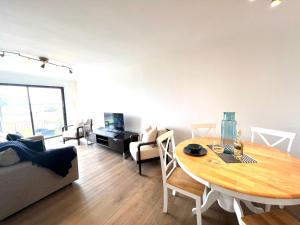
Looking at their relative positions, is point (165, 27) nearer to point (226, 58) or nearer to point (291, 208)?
point (226, 58)

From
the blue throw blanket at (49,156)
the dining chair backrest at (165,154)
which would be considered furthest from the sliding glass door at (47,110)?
the dining chair backrest at (165,154)

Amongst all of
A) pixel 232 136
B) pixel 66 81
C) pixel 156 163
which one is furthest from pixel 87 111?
pixel 232 136

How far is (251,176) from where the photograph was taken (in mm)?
1060

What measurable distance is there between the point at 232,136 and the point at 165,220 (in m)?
1.30

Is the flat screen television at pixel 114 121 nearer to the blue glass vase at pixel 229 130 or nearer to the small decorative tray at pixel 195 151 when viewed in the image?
the small decorative tray at pixel 195 151

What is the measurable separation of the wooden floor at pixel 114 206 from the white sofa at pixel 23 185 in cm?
13

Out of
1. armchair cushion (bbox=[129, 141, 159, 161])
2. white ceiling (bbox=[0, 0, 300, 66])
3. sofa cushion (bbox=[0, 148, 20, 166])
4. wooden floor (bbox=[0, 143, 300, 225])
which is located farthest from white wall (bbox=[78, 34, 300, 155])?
sofa cushion (bbox=[0, 148, 20, 166])

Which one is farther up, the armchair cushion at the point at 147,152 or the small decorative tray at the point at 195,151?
the small decorative tray at the point at 195,151

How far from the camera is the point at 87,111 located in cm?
547

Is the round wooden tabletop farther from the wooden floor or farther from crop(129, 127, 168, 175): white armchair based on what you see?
crop(129, 127, 168, 175): white armchair

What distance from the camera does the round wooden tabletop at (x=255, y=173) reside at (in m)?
0.90

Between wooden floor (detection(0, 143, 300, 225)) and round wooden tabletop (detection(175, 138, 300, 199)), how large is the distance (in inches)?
33.5

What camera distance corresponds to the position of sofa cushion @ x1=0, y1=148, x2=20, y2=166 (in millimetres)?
1680

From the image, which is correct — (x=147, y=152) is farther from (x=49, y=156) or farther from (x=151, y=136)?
(x=49, y=156)
